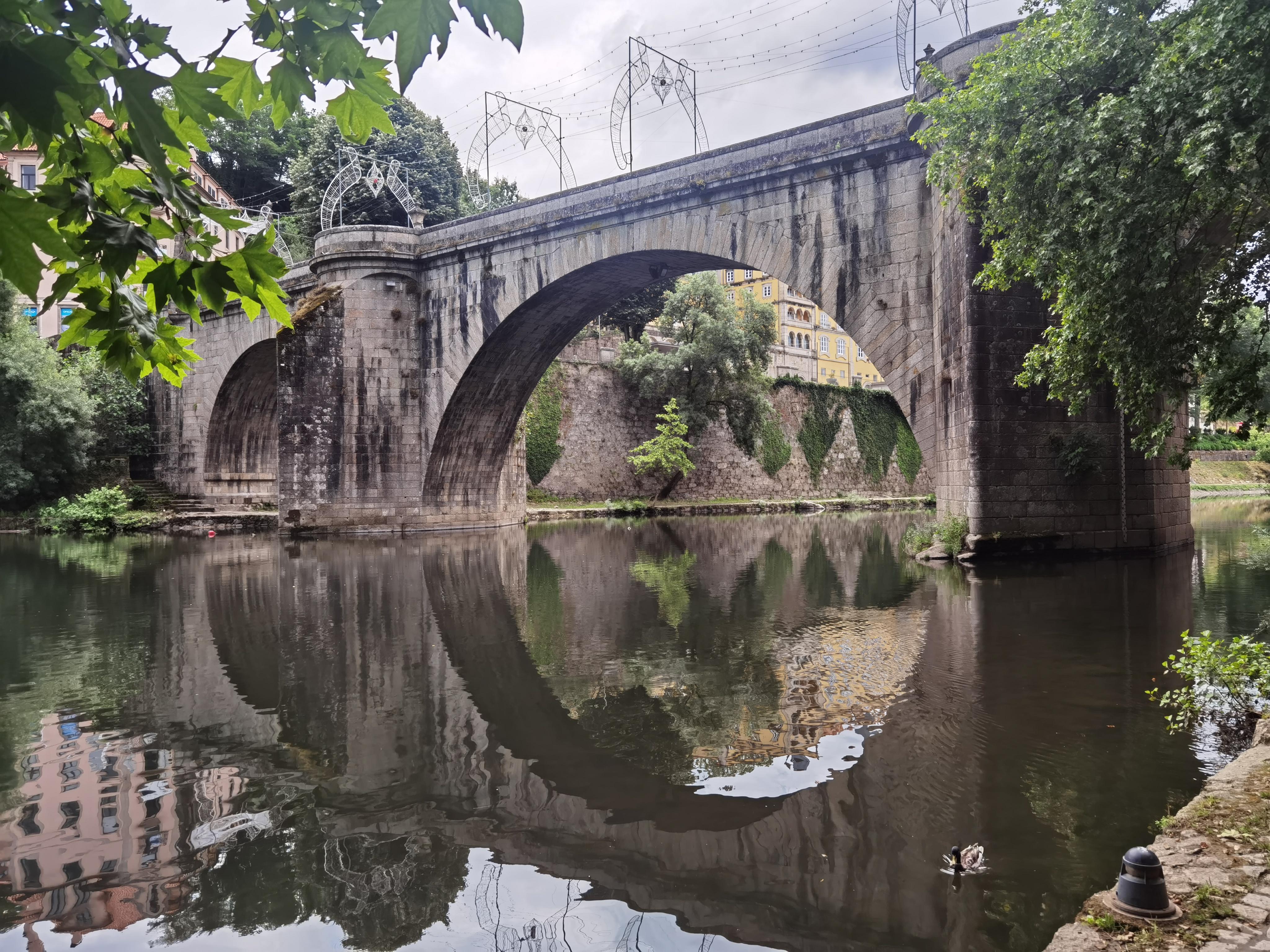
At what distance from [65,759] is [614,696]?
3.07m

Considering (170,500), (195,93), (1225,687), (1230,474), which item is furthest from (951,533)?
(1230,474)

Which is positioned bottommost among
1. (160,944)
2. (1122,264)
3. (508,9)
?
(160,944)

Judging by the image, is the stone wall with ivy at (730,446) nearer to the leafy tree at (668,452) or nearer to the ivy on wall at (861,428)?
the ivy on wall at (861,428)

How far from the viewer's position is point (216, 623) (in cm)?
945

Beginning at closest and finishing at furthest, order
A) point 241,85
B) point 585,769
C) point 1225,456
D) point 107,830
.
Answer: point 241,85 < point 107,830 < point 585,769 < point 1225,456

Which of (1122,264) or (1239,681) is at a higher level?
(1122,264)

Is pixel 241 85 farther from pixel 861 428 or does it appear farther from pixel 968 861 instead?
pixel 861 428

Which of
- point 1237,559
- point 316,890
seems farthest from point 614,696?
point 1237,559

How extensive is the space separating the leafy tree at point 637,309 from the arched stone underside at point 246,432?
1340cm

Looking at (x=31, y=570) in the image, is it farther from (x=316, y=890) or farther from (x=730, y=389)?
(x=730, y=389)

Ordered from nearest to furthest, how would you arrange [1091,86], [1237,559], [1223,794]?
1. [1223,794]
2. [1091,86]
3. [1237,559]

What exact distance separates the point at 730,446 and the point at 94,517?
21402 millimetres

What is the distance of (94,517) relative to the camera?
2362 centimetres

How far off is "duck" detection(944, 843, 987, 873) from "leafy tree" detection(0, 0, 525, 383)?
291cm
